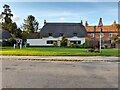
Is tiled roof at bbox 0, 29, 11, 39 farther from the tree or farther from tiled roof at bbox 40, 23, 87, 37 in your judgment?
the tree

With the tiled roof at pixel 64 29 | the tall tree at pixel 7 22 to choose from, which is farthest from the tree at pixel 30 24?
the tiled roof at pixel 64 29

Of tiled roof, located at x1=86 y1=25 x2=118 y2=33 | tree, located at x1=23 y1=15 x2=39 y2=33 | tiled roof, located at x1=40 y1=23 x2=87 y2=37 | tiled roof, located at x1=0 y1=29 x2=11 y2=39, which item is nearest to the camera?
tiled roof, located at x1=0 y1=29 x2=11 y2=39

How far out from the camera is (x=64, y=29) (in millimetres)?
83500

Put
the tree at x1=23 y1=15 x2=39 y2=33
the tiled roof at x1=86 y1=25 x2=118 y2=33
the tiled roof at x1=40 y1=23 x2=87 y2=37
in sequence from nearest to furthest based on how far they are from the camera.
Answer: the tiled roof at x1=40 y1=23 x2=87 y2=37, the tiled roof at x1=86 y1=25 x2=118 y2=33, the tree at x1=23 y1=15 x2=39 y2=33

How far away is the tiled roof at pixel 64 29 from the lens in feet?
271

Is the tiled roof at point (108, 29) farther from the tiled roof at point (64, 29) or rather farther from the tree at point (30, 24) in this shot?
the tree at point (30, 24)

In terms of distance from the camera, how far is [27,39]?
83312 millimetres

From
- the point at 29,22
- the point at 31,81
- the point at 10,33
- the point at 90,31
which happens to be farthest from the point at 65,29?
the point at 31,81

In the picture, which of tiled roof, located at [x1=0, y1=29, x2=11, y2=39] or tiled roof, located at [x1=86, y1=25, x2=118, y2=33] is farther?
tiled roof, located at [x1=86, y1=25, x2=118, y2=33]

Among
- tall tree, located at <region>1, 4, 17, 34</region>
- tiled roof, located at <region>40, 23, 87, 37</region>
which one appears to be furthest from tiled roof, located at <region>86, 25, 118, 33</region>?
tall tree, located at <region>1, 4, 17, 34</region>

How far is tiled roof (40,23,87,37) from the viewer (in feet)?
271

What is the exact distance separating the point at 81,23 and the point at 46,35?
11.7m

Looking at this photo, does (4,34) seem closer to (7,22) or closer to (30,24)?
(7,22)

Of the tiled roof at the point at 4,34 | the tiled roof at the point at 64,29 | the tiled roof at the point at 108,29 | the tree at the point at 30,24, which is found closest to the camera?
the tiled roof at the point at 4,34
